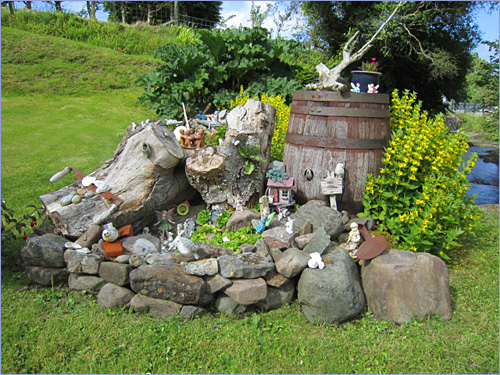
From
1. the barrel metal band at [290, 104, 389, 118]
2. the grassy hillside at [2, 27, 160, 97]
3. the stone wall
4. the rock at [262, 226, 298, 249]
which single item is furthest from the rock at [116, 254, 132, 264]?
the grassy hillside at [2, 27, 160, 97]

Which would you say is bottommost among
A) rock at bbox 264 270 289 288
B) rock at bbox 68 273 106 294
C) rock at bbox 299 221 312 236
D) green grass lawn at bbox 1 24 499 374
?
green grass lawn at bbox 1 24 499 374

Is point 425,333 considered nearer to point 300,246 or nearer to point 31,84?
point 300,246

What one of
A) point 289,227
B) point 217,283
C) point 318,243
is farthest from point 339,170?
point 217,283

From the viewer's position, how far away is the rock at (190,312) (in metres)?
2.97

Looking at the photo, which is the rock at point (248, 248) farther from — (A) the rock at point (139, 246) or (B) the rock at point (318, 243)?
(A) the rock at point (139, 246)

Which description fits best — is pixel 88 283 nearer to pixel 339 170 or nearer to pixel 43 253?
pixel 43 253

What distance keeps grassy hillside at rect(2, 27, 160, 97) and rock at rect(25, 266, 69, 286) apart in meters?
9.35

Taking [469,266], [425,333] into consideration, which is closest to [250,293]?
[425,333]

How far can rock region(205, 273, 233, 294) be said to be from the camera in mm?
3055

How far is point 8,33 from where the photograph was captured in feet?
42.6

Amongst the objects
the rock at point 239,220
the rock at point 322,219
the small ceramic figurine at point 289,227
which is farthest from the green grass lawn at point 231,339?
the rock at point 239,220

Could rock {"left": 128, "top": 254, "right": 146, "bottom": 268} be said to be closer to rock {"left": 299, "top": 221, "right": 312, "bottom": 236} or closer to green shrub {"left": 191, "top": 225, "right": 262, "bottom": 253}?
green shrub {"left": 191, "top": 225, "right": 262, "bottom": 253}

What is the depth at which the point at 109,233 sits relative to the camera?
336cm

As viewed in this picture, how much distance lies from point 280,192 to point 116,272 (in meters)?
1.92
